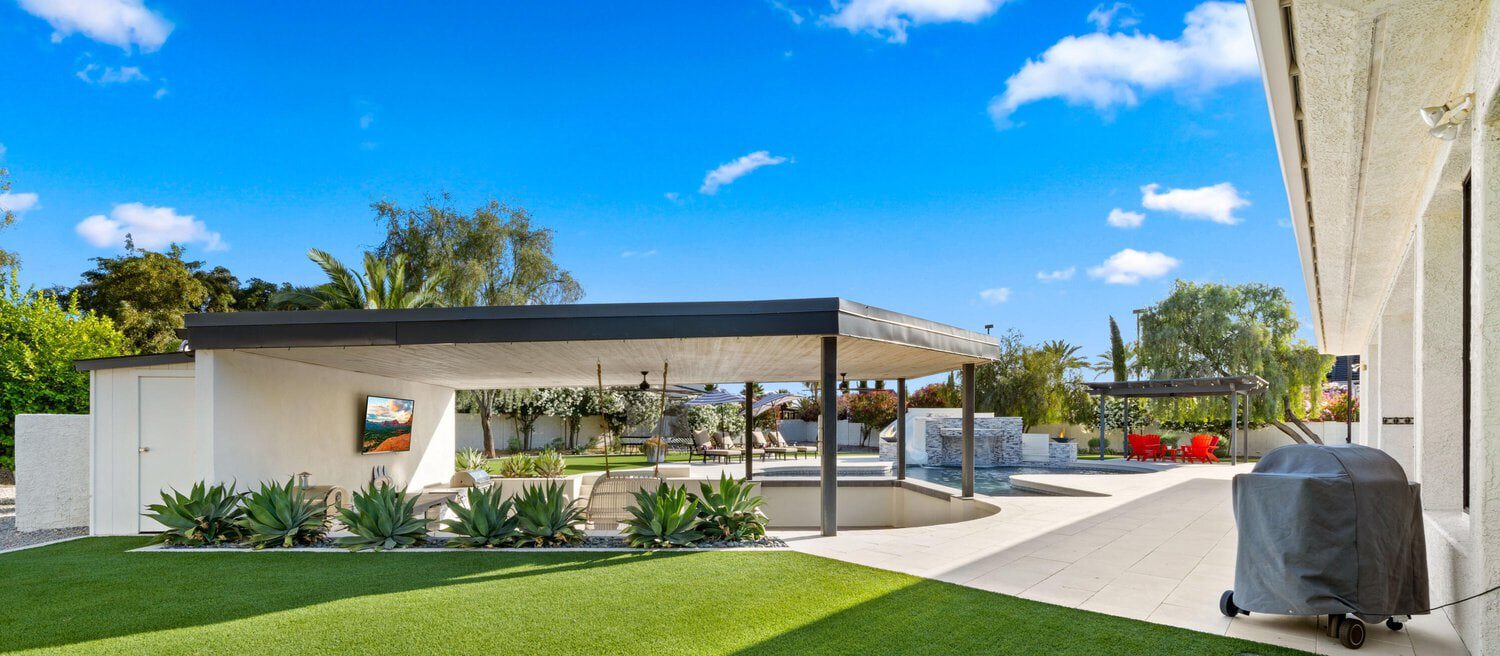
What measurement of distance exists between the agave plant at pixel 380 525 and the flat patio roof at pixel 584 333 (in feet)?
5.38

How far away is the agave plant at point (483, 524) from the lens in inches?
298

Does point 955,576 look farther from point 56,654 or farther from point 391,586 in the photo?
point 56,654

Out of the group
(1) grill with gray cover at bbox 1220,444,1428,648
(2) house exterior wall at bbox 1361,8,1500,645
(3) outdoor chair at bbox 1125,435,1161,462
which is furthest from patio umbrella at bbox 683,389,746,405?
(1) grill with gray cover at bbox 1220,444,1428,648

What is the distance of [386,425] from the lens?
1304 centimetres

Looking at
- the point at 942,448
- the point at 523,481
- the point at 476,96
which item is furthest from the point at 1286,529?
the point at 476,96

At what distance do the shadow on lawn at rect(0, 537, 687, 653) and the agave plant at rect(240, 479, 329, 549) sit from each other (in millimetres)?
399

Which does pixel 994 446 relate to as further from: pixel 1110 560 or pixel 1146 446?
pixel 1110 560

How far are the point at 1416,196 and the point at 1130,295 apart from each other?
109ft

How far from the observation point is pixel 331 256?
20.3 m

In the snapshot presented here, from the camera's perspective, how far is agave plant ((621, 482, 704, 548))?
7.48m

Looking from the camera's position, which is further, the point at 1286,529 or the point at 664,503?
the point at 664,503

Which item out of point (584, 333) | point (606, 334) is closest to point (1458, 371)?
point (606, 334)

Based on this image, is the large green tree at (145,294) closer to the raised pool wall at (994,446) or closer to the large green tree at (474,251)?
the large green tree at (474,251)

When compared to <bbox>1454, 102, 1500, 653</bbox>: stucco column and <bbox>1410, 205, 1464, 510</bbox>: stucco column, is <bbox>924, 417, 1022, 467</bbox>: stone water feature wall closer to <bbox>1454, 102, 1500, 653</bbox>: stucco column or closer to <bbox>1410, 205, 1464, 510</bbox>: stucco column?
<bbox>1410, 205, 1464, 510</bbox>: stucco column
